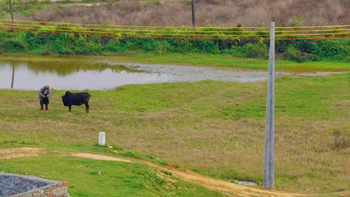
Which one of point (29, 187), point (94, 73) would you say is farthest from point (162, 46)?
point (29, 187)

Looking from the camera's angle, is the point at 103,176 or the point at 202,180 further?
the point at 202,180

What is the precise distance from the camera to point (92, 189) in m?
13.7

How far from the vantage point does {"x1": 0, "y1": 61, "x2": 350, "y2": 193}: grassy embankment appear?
20078mm

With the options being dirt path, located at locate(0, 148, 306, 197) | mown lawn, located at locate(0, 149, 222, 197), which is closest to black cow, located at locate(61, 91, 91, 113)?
dirt path, located at locate(0, 148, 306, 197)

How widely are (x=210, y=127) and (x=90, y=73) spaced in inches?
682

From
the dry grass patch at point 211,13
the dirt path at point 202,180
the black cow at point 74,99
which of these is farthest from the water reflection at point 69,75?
the dirt path at point 202,180

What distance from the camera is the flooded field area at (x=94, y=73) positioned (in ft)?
124

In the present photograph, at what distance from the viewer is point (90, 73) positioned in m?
41.3

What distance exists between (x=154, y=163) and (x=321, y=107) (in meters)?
12.7

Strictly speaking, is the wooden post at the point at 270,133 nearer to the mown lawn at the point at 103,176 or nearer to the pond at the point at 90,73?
the mown lawn at the point at 103,176

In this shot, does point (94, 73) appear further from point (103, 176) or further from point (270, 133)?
point (103, 176)

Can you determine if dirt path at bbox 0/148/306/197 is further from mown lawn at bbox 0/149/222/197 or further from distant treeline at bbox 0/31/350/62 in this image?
distant treeline at bbox 0/31/350/62

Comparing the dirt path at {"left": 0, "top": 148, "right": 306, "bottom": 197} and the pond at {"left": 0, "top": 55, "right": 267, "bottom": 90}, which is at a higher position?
the pond at {"left": 0, "top": 55, "right": 267, "bottom": 90}

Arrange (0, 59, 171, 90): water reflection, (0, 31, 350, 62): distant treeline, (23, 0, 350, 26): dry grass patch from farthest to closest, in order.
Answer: (23, 0, 350, 26): dry grass patch, (0, 31, 350, 62): distant treeline, (0, 59, 171, 90): water reflection
